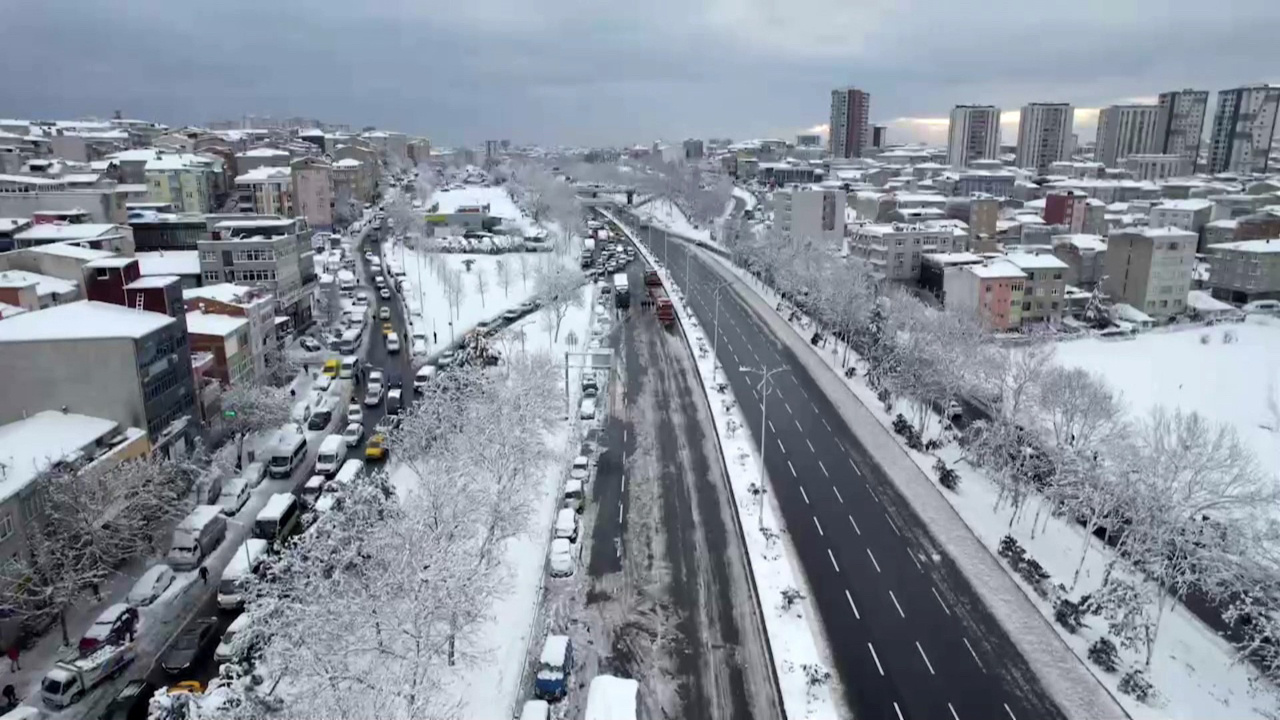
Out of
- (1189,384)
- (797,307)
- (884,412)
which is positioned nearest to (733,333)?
(797,307)

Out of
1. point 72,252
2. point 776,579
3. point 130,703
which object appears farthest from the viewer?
point 72,252

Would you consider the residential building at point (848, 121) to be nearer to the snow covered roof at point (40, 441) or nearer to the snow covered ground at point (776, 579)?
the snow covered ground at point (776, 579)

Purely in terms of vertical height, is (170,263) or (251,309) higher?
(170,263)

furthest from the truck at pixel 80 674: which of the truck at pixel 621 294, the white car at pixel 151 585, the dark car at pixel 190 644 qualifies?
the truck at pixel 621 294

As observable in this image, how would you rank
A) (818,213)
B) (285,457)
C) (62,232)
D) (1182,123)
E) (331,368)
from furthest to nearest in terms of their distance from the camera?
(1182,123)
(818,213)
(62,232)
(331,368)
(285,457)

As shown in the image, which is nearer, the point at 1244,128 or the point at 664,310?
the point at 664,310

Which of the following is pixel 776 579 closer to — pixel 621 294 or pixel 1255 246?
pixel 621 294

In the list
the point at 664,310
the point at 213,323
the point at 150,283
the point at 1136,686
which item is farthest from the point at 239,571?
the point at 664,310
